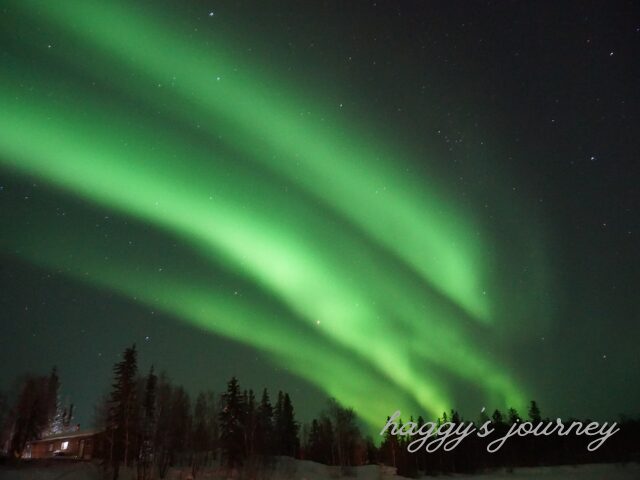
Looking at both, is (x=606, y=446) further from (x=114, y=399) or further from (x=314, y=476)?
(x=114, y=399)

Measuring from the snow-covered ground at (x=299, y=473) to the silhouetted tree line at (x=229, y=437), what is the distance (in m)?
1.45

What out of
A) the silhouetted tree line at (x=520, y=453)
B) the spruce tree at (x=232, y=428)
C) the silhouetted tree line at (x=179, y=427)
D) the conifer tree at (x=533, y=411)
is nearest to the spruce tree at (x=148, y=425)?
the silhouetted tree line at (x=179, y=427)

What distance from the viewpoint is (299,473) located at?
193 feet

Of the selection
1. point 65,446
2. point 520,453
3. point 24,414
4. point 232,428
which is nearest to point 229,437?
point 232,428

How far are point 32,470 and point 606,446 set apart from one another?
82.5 metres

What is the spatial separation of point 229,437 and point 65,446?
106 feet

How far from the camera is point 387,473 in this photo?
67.1 metres

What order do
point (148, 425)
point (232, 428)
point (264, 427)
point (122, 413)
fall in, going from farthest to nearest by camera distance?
point (264, 427), point (232, 428), point (148, 425), point (122, 413)

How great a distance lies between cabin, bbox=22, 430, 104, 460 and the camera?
221 feet

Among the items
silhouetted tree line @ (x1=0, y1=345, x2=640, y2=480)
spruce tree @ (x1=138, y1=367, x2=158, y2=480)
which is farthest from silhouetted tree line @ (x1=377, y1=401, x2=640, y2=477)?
spruce tree @ (x1=138, y1=367, x2=158, y2=480)

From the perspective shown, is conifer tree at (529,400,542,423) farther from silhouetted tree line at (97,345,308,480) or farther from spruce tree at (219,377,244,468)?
spruce tree at (219,377,244,468)

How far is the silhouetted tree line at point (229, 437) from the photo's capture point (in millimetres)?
46844

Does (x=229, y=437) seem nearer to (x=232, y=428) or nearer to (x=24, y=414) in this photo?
(x=232, y=428)

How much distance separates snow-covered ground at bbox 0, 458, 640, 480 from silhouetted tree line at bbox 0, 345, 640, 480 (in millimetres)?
1445
